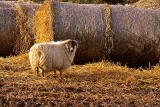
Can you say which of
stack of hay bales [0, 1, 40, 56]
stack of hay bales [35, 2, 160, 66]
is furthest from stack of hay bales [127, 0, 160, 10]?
stack of hay bales [0, 1, 40, 56]

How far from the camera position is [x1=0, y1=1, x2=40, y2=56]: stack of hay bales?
9969mm

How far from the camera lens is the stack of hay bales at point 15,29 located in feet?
32.7

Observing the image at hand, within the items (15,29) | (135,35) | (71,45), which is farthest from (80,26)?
(15,29)

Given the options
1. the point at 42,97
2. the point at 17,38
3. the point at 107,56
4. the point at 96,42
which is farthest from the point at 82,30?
the point at 42,97

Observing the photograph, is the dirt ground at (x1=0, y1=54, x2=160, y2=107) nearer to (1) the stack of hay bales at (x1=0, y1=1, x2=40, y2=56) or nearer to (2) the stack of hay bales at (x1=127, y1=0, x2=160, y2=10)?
(1) the stack of hay bales at (x1=0, y1=1, x2=40, y2=56)

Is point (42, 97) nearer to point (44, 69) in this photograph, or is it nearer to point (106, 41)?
point (44, 69)

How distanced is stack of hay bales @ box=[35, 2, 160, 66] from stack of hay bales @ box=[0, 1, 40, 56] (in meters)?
0.89

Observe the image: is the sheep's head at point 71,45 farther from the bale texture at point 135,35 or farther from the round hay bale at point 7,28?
the round hay bale at point 7,28

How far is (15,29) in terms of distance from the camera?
10.1 metres

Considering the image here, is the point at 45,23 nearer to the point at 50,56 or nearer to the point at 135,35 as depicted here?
the point at 50,56

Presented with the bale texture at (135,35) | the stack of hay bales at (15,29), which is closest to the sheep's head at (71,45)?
the bale texture at (135,35)

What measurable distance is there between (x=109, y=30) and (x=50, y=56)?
2.48 meters

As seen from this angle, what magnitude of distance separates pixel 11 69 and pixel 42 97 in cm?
273

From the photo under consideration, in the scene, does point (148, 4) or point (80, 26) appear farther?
point (148, 4)
